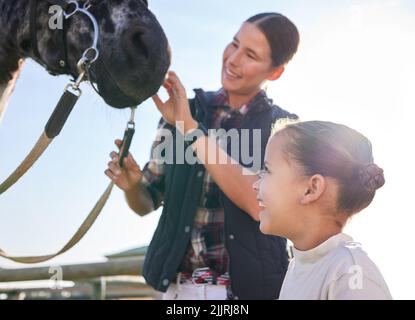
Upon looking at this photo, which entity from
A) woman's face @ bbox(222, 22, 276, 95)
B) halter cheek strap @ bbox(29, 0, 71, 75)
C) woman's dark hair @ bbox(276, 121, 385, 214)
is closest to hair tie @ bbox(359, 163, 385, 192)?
woman's dark hair @ bbox(276, 121, 385, 214)

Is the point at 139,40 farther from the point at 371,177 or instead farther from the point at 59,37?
the point at 371,177

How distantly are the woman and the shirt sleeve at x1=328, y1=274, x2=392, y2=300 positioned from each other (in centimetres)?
65

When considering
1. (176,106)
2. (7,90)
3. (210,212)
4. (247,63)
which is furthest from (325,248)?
(7,90)

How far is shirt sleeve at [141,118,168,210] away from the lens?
2.56 m

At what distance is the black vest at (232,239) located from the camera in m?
2.16

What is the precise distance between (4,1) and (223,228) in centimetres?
144

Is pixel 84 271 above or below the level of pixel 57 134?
below

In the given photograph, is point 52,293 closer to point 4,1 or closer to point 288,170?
point 4,1

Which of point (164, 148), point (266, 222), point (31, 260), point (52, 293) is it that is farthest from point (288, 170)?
point (52, 293)

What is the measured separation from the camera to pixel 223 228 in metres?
2.27

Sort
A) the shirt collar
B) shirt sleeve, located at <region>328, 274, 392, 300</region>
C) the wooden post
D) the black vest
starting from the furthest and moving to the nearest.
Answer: the wooden post, the black vest, the shirt collar, shirt sleeve, located at <region>328, 274, 392, 300</region>

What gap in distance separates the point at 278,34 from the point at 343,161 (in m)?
0.98

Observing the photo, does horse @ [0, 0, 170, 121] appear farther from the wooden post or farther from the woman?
the wooden post

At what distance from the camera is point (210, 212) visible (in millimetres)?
2340
